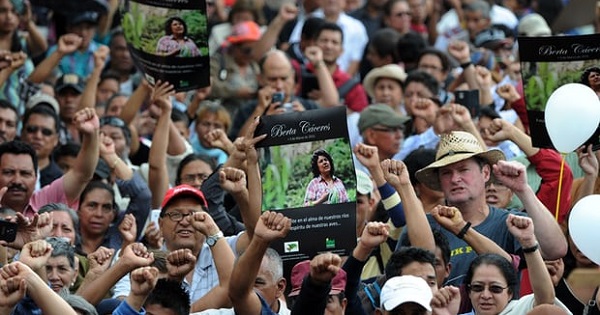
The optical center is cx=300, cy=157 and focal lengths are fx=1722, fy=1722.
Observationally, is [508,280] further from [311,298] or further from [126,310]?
[126,310]

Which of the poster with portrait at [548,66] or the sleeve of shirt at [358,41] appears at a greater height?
the sleeve of shirt at [358,41]

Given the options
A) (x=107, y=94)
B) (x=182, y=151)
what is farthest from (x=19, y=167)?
(x=107, y=94)

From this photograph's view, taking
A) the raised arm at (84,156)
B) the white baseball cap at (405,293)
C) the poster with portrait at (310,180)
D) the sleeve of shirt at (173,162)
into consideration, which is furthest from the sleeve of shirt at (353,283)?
the sleeve of shirt at (173,162)

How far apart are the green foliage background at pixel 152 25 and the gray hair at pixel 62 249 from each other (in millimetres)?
2491

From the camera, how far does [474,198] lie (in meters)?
10.4

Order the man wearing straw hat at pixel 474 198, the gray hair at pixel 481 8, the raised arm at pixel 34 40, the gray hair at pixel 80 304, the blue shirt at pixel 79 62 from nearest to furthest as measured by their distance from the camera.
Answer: the gray hair at pixel 80 304, the man wearing straw hat at pixel 474 198, the raised arm at pixel 34 40, the blue shirt at pixel 79 62, the gray hair at pixel 481 8

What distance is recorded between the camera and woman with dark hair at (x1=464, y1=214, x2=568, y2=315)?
30.8ft

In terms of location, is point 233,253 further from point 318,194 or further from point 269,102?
point 269,102

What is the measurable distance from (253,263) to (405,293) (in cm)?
89

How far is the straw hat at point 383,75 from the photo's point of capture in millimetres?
15273

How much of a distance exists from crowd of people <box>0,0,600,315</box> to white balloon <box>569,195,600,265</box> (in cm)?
25

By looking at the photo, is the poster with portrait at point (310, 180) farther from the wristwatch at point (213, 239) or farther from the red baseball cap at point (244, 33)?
the red baseball cap at point (244, 33)

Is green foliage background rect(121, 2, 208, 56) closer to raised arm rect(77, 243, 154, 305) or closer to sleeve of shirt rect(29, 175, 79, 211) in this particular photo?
sleeve of shirt rect(29, 175, 79, 211)

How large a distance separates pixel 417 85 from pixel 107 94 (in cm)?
294
